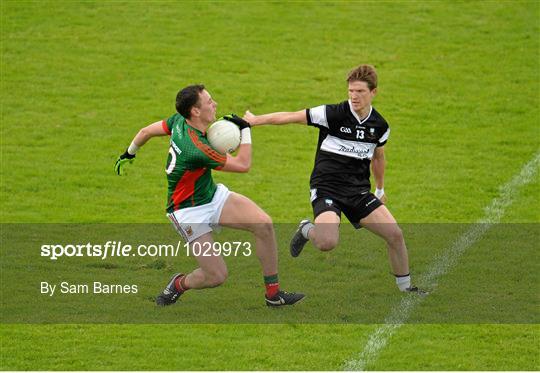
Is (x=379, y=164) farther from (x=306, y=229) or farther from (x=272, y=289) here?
(x=272, y=289)

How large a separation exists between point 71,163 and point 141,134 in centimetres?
601

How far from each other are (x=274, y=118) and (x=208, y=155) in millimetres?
930

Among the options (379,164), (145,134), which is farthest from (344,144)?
(145,134)

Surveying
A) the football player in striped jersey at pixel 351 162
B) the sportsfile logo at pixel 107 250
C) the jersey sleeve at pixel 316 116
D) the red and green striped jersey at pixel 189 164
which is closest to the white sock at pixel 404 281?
the football player in striped jersey at pixel 351 162

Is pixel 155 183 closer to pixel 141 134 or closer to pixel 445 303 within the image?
pixel 141 134

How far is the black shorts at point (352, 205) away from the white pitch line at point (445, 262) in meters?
1.08

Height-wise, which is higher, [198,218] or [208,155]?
[208,155]

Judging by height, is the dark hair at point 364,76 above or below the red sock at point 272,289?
above

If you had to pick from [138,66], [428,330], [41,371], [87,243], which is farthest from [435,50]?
[41,371]

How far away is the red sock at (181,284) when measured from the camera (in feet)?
35.9

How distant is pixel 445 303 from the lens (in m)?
11.2

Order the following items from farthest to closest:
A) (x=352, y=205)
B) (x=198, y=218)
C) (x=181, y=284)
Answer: (x=352, y=205) → (x=181, y=284) → (x=198, y=218)

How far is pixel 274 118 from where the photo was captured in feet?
35.6

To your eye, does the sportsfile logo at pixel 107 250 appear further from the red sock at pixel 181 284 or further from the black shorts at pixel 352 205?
the black shorts at pixel 352 205
